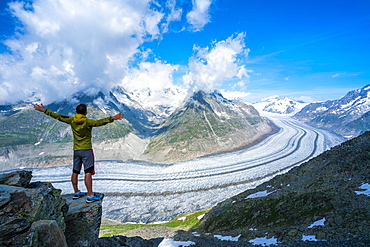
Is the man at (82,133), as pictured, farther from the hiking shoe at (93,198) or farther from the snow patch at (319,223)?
the snow patch at (319,223)

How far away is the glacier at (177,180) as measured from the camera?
75.5 meters

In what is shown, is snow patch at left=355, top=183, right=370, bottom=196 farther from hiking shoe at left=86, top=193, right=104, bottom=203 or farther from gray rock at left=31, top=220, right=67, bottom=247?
gray rock at left=31, top=220, right=67, bottom=247

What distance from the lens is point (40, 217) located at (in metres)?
9.55

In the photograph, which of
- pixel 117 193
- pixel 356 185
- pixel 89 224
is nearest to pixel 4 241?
pixel 89 224

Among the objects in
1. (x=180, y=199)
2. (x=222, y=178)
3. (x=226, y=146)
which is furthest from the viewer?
(x=226, y=146)

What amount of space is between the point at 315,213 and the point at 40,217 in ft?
78.9

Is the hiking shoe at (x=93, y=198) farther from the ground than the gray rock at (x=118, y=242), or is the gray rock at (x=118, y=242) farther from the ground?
the hiking shoe at (x=93, y=198)

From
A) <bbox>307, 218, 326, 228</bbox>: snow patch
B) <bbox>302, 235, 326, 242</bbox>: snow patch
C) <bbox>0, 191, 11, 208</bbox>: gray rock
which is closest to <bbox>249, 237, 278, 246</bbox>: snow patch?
<bbox>302, 235, 326, 242</bbox>: snow patch

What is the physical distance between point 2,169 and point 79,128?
187084 mm

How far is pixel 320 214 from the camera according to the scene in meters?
19.8

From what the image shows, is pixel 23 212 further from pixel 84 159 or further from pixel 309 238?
pixel 309 238

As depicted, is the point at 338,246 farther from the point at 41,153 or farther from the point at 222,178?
the point at 41,153

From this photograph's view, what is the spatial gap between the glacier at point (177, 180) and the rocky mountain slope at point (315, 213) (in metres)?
43.7

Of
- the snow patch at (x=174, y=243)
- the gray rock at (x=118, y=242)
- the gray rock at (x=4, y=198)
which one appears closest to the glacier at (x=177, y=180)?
the snow patch at (x=174, y=243)
